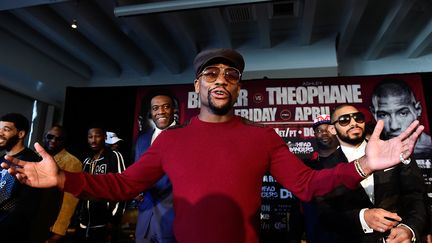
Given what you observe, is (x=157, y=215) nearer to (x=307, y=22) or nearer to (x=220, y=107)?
(x=220, y=107)

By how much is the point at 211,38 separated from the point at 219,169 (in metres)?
4.62

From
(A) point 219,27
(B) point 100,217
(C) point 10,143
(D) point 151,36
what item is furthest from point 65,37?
(B) point 100,217

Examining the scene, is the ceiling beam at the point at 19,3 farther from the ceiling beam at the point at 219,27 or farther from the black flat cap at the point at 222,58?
the black flat cap at the point at 222,58

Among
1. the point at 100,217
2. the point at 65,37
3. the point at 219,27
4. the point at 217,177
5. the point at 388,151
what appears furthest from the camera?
the point at 65,37

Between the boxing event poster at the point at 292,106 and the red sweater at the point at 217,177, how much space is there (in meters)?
3.25

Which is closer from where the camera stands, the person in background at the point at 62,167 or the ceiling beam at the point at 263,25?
the person in background at the point at 62,167

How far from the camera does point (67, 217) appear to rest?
11.1ft

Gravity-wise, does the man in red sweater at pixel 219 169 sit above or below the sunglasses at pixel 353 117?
below

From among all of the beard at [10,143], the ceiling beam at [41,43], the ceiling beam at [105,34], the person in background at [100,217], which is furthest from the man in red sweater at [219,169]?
the ceiling beam at [41,43]

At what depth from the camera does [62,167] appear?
371cm

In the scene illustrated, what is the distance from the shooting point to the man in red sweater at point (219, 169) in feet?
3.93

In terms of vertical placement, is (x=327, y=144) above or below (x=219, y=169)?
above

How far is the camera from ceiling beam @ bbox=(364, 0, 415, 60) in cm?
433

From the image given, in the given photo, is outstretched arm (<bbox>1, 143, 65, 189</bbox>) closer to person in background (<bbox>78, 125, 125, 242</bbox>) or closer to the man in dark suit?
the man in dark suit
